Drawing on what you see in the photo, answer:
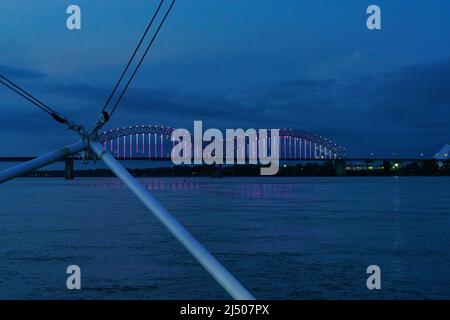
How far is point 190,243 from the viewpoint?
6.30 meters

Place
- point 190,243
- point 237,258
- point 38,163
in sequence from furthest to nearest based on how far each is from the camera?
point 237,258, point 38,163, point 190,243

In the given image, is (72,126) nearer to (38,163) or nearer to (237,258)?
(38,163)

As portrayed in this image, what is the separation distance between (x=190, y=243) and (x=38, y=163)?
2.57m

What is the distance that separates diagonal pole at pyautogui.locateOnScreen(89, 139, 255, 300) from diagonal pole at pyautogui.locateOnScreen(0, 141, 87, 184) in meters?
0.57

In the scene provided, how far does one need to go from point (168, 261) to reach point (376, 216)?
20.2m

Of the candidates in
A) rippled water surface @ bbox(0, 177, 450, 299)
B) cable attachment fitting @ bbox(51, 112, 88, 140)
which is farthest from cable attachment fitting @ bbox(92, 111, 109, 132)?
rippled water surface @ bbox(0, 177, 450, 299)

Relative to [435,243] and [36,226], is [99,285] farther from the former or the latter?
[36,226]

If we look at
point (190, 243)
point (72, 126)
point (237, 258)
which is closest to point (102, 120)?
point (72, 126)

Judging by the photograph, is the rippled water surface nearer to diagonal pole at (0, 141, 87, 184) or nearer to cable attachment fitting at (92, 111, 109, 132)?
diagonal pole at (0, 141, 87, 184)

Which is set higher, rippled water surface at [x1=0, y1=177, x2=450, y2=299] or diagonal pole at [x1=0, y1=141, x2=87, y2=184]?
diagonal pole at [x1=0, y1=141, x2=87, y2=184]

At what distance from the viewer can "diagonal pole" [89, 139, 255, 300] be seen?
6060 millimetres

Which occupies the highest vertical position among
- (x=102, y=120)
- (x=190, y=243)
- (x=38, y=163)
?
(x=102, y=120)
